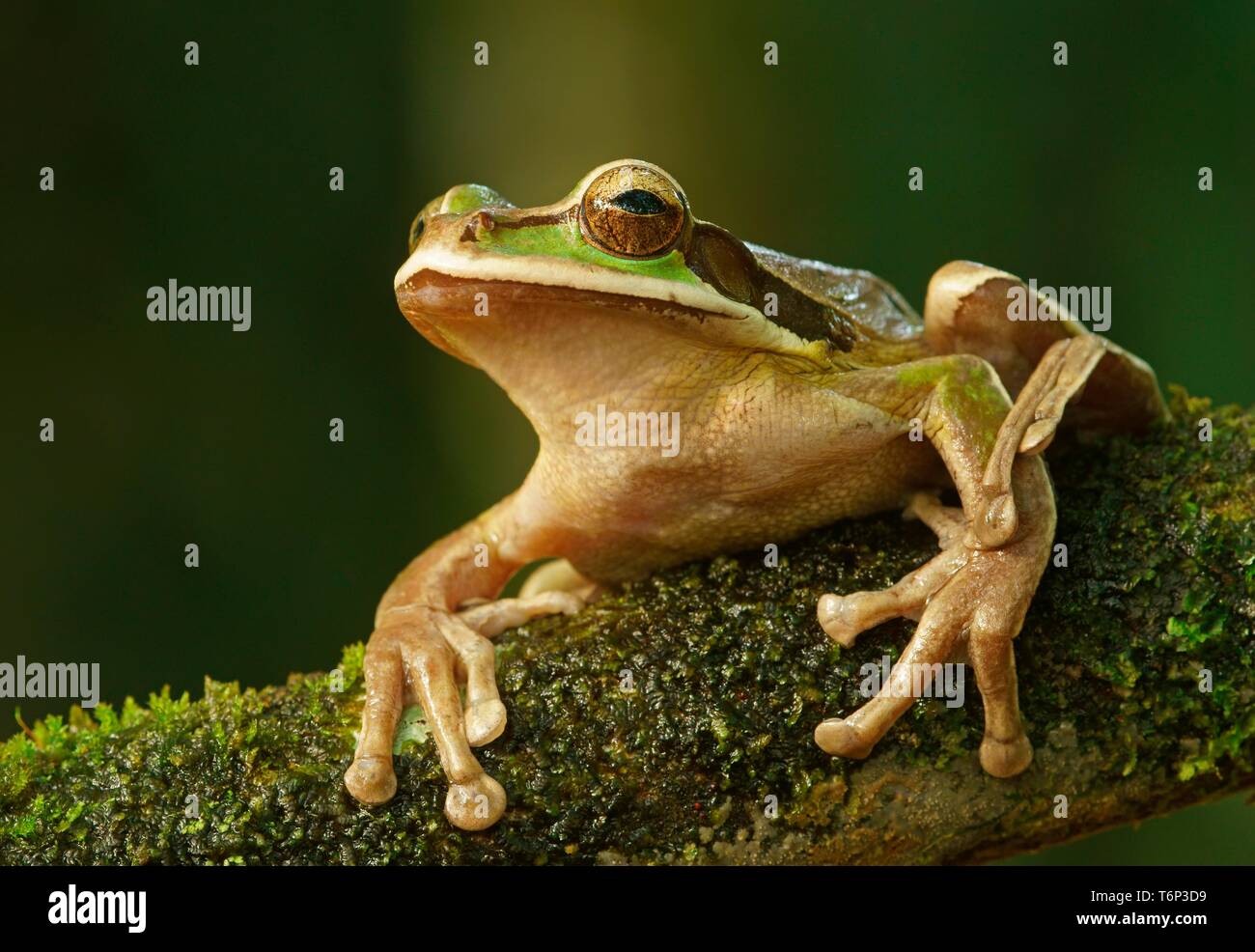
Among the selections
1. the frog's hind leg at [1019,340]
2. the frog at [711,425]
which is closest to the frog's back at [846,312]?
the frog at [711,425]

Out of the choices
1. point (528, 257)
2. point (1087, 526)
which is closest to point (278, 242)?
point (528, 257)

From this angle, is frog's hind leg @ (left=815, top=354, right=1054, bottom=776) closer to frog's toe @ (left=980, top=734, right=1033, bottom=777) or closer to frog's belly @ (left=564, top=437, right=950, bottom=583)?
frog's toe @ (left=980, top=734, right=1033, bottom=777)

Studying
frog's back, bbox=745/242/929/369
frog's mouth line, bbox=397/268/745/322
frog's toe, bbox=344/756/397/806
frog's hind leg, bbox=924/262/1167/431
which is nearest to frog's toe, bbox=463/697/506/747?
frog's toe, bbox=344/756/397/806

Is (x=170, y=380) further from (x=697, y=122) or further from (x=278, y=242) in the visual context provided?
(x=697, y=122)

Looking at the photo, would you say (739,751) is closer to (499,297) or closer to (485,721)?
(485,721)

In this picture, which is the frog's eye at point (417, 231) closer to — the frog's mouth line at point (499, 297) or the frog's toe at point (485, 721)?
the frog's mouth line at point (499, 297)
